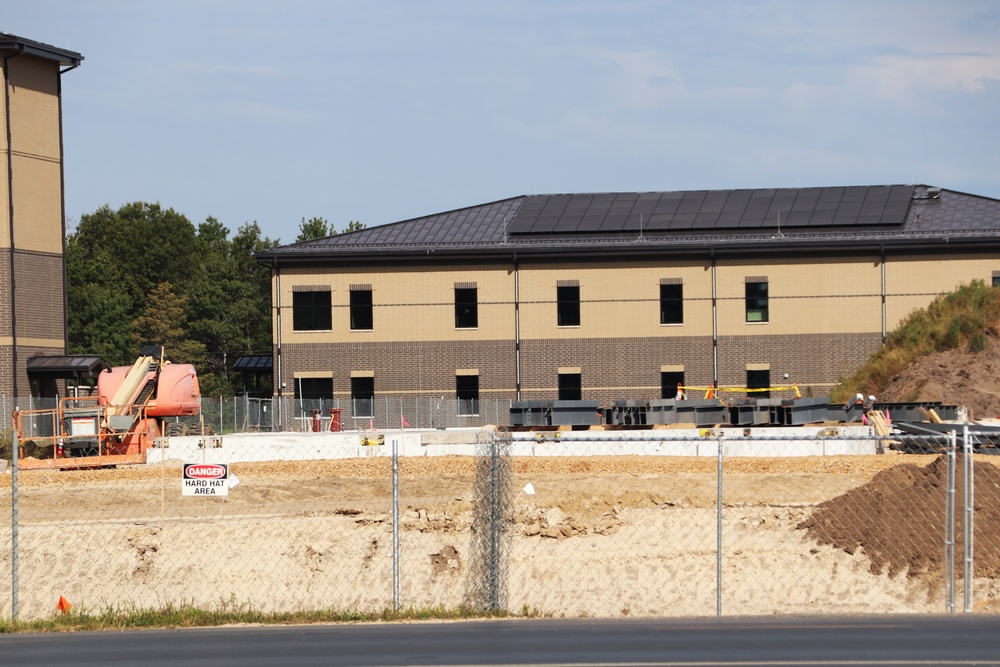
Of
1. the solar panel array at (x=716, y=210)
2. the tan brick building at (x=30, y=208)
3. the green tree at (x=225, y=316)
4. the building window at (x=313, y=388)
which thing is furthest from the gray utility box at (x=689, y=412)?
the green tree at (x=225, y=316)

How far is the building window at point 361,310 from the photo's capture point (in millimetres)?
51094

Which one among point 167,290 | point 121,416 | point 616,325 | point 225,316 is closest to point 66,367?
point 121,416

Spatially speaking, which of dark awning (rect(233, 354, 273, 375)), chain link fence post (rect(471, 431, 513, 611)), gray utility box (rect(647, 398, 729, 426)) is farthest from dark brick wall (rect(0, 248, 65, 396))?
chain link fence post (rect(471, 431, 513, 611))

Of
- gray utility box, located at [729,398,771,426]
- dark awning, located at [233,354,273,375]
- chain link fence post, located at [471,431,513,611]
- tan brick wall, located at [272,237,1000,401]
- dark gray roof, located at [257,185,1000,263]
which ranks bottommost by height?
chain link fence post, located at [471,431,513,611]

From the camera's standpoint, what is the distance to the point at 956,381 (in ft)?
139

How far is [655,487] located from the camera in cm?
2622

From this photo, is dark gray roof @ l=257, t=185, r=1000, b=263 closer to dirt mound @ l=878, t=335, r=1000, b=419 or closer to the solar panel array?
the solar panel array

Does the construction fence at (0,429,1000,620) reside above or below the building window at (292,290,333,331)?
below

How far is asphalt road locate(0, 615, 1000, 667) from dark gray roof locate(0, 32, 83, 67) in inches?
1411

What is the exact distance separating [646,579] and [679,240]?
33.0m

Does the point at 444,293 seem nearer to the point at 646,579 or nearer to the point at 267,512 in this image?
the point at 267,512

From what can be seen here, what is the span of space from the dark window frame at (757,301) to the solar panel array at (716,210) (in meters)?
2.66

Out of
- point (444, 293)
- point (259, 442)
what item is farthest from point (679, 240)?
point (259, 442)

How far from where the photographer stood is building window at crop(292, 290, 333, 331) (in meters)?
51.2
